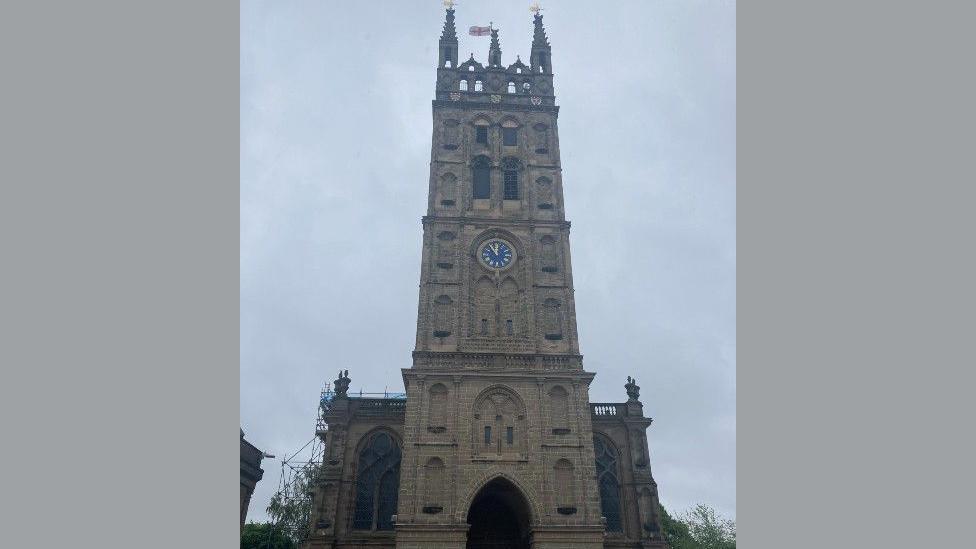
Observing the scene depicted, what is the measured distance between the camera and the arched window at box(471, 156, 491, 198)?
42.6 m

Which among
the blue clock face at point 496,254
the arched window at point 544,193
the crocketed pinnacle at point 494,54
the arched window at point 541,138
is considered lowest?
the blue clock face at point 496,254

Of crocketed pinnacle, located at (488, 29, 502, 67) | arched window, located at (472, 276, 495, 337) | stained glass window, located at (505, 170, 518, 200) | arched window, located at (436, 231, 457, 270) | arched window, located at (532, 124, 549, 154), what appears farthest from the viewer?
crocketed pinnacle, located at (488, 29, 502, 67)

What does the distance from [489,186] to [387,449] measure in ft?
58.8

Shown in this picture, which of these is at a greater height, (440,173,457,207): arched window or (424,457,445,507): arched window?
(440,173,457,207): arched window

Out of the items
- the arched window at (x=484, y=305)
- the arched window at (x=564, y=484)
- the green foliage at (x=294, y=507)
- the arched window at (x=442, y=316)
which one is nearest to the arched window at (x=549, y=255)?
the arched window at (x=484, y=305)

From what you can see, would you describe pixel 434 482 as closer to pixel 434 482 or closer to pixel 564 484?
pixel 434 482

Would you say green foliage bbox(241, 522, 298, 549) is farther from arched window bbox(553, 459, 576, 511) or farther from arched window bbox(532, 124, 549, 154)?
arched window bbox(532, 124, 549, 154)

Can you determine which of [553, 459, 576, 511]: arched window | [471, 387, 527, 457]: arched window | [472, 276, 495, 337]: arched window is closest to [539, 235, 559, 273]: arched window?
[472, 276, 495, 337]: arched window

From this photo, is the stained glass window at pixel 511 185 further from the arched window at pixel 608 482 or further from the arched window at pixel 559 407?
the arched window at pixel 608 482

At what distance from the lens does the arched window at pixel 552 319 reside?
37344 mm

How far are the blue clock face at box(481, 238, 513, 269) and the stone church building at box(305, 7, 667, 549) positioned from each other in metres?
0.09

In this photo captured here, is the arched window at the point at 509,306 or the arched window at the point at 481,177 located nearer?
the arched window at the point at 509,306

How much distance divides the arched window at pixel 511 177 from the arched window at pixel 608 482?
16344 mm

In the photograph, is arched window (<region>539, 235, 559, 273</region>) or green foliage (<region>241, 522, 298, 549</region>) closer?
arched window (<region>539, 235, 559, 273</region>)
